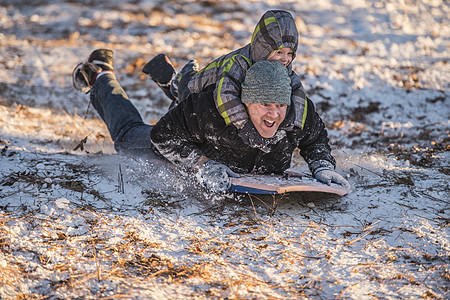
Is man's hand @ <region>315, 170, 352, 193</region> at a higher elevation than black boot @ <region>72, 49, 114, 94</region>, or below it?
below

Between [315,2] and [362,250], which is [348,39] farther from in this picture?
[362,250]

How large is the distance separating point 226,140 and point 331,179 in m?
0.99

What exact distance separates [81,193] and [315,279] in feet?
6.67

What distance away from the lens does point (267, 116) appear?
3.48m

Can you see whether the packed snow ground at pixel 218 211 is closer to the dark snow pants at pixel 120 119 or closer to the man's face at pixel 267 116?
the dark snow pants at pixel 120 119

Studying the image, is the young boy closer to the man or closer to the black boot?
the man

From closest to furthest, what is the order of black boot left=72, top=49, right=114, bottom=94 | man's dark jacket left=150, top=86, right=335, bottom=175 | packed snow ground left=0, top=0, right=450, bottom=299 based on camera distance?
packed snow ground left=0, top=0, right=450, bottom=299
man's dark jacket left=150, top=86, right=335, bottom=175
black boot left=72, top=49, right=114, bottom=94

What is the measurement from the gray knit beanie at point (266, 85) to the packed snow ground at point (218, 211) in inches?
33.7

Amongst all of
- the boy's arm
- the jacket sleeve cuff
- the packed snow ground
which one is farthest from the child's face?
the packed snow ground

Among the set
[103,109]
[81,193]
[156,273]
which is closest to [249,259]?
[156,273]

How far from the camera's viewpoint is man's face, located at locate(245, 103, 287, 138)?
11.4 feet

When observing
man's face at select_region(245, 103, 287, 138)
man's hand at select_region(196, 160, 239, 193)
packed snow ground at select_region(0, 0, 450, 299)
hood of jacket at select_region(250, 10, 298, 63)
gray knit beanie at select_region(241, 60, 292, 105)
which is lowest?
packed snow ground at select_region(0, 0, 450, 299)

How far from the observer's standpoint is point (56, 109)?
21.4 feet

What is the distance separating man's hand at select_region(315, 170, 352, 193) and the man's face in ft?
1.95
